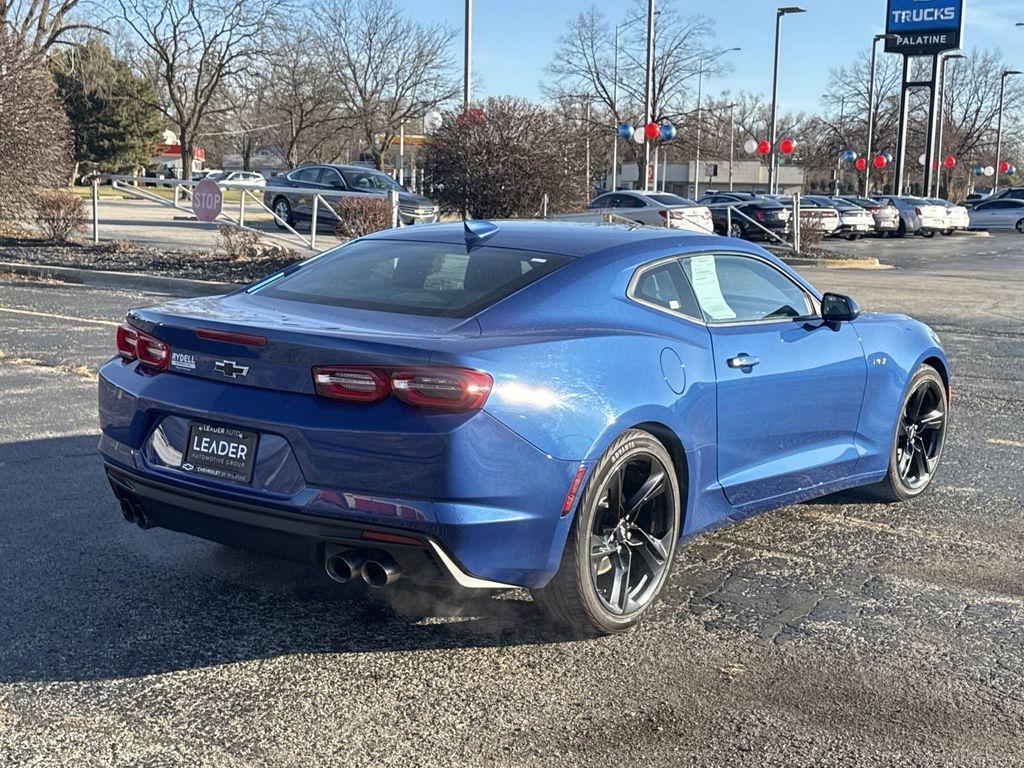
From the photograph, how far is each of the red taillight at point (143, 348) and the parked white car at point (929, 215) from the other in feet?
134

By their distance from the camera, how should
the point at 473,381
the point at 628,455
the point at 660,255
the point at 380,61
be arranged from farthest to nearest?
the point at 380,61 < the point at 660,255 < the point at 628,455 < the point at 473,381

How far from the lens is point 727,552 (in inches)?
202

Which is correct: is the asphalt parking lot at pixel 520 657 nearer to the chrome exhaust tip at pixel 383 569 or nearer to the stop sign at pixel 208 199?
the chrome exhaust tip at pixel 383 569

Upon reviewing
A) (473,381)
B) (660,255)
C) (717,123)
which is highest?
(717,123)

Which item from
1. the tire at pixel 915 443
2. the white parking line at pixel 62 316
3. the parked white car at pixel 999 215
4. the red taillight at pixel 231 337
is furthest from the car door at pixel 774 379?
the parked white car at pixel 999 215

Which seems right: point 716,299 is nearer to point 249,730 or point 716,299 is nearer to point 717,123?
point 249,730

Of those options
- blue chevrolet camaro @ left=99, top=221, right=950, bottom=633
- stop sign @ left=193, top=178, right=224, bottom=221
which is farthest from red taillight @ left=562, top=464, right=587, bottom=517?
stop sign @ left=193, top=178, right=224, bottom=221

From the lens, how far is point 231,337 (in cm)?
382

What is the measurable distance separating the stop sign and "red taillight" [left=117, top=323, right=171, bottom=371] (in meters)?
13.9

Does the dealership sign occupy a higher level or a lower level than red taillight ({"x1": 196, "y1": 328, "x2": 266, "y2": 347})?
higher

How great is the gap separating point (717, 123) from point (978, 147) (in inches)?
1671

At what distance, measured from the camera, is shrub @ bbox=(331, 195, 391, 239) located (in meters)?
18.1

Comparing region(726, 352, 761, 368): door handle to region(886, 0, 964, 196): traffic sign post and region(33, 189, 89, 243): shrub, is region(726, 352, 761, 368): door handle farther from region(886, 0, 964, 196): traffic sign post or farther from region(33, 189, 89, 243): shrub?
region(886, 0, 964, 196): traffic sign post

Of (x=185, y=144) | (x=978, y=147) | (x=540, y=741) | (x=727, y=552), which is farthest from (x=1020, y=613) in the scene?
(x=978, y=147)
